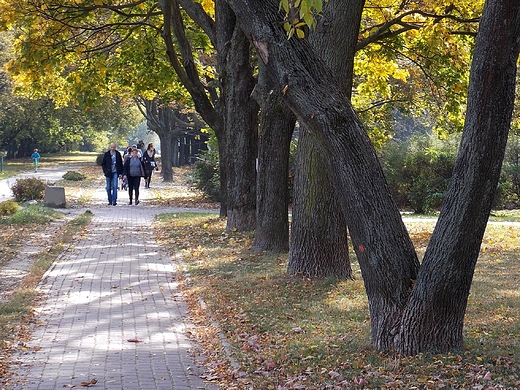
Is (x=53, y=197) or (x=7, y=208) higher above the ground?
(x=53, y=197)

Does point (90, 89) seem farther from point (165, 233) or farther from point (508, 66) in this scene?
point (508, 66)

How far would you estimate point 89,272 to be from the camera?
42.2 feet

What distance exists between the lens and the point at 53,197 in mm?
25141

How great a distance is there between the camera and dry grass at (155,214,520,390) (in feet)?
21.6

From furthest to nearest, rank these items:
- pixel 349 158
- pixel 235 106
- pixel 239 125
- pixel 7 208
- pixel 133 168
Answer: pixel 133 168 < pixel 7 208 < pixel 239 125 < pixel 235 106 < pixel 349 158

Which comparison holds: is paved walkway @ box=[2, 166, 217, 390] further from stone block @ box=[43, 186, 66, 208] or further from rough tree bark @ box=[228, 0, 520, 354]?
stone block @ box=[43, 186, 66, 208]

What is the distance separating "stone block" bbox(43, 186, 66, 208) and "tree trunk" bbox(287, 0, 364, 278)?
14.9 meters

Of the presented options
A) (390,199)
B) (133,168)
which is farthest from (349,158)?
(133,168)

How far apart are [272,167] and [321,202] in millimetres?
2772

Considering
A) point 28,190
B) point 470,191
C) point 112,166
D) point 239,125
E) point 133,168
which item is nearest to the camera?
point 470,191

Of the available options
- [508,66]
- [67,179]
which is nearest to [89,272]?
[508,66]

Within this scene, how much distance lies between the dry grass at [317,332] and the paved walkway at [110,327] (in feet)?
1.10

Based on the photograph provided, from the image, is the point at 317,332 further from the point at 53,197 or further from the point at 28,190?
the point at 28,190

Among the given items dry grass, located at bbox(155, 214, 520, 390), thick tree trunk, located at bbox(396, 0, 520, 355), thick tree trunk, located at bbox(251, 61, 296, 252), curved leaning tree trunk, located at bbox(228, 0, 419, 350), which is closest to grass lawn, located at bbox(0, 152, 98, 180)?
thick tree trunk, located at bbox(251, 61, 296, 252)
